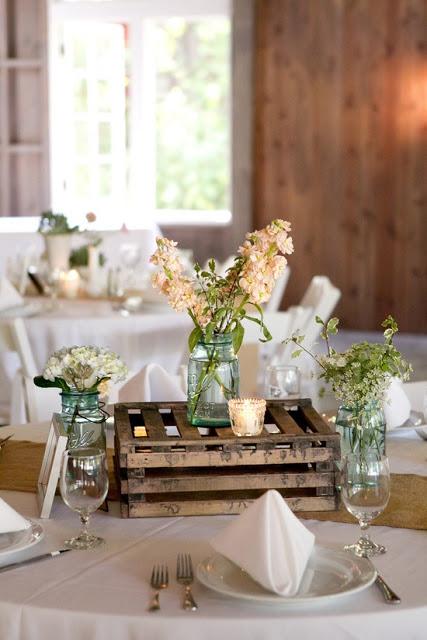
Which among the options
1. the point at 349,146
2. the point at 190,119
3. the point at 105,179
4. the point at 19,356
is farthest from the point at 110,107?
the point at 19,356

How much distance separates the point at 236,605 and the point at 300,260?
7304 millimetres

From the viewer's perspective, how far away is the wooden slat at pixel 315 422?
2168 mm

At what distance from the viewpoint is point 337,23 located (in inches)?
336

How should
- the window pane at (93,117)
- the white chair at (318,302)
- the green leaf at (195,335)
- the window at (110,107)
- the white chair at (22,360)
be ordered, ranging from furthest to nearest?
the window pane at (93,117) < the window at (110,107) < the white chair at (318,302) < the white chair at (22,360) < the green leaf at (195,335)

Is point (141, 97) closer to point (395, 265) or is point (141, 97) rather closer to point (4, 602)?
point (395, 265)

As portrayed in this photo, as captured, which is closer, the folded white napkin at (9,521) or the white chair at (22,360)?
the folded white napkin at (9,521)

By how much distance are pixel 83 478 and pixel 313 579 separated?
16.6 inches

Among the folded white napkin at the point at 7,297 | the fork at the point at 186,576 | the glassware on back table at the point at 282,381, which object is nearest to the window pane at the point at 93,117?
the folded white napkin at the point at 7,297

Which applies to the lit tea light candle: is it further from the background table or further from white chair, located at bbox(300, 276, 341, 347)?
white chair, located at bbox(300, 276, 341, 347)

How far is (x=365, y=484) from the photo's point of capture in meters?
1.85

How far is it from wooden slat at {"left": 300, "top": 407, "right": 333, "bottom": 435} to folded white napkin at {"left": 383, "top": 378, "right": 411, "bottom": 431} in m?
0.33

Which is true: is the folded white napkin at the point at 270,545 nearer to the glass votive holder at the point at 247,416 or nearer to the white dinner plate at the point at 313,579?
the white dinner plate at the point at 313,579

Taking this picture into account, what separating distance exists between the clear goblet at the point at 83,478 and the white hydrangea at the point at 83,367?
0.98 feet

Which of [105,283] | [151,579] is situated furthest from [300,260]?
[151,579]
